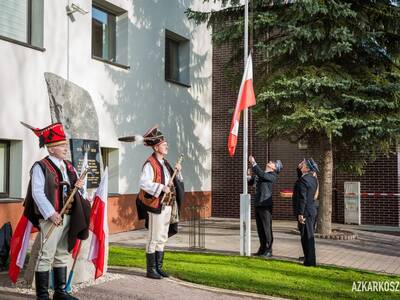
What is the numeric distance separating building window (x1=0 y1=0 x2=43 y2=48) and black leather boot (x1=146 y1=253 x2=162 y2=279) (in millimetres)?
6079

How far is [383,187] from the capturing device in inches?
634

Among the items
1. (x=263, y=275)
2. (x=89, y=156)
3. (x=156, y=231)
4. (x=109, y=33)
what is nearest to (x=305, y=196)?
(x=263, y=275)

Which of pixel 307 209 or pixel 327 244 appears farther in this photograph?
pixel 327 244

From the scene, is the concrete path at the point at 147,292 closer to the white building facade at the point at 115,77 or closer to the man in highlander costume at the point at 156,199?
the man in highlander costume at the point at 156,199

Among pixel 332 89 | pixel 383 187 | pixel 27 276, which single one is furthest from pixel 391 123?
pixel 27 276

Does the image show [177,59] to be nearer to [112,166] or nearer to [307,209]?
[112,166]

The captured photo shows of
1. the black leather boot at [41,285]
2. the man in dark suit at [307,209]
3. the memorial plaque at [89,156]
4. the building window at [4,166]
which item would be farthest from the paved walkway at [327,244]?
the black leather boot at [41,285]

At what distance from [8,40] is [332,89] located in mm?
7235

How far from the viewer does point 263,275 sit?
800 centimetres

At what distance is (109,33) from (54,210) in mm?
9292

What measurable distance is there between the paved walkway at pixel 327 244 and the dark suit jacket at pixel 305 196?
1.28 meters

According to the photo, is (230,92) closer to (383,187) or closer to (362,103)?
(383,187)

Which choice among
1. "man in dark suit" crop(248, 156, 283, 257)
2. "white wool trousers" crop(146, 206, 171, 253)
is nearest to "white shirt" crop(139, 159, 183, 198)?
"white wool trousers" crop(146, 206, 171, 253)

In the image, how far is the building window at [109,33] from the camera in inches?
547
